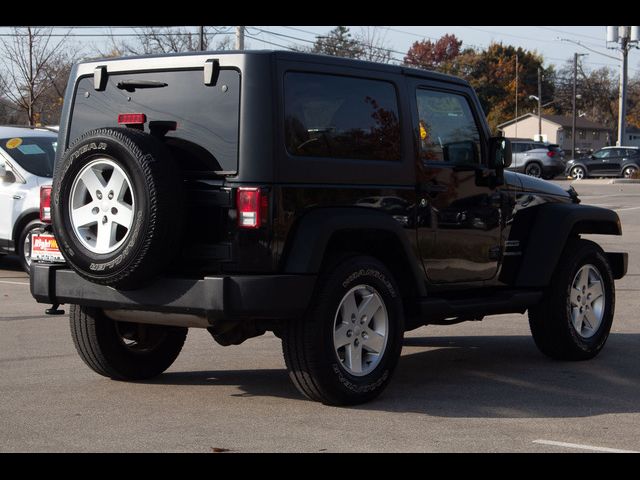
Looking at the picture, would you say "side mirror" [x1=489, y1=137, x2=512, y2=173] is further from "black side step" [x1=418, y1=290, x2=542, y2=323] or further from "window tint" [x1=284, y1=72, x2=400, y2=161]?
"window tint" [x1=284, y1=72, x2=400, y2=161]

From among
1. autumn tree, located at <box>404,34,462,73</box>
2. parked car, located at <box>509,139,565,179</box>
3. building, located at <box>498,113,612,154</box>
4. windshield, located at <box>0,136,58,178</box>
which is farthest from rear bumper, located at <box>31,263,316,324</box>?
autumn tree, located at <box>404,34,462,73</box>

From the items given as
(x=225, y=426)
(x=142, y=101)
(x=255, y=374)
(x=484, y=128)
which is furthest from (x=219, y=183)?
(x=484, y=128)

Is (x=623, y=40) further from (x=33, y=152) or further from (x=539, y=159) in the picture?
(x=33, y=152)

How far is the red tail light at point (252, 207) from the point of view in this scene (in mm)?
6402

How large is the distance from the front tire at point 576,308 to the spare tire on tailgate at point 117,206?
3364 mm

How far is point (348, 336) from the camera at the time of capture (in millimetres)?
6883

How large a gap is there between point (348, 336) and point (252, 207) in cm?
106

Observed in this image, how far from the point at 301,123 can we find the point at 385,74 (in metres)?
0.96

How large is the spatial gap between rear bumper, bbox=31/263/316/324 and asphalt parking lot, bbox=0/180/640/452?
24.9 inches

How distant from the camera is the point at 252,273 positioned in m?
6.49

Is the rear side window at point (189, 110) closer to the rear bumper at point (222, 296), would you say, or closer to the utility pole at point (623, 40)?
the rear bumper at point (222, 296)

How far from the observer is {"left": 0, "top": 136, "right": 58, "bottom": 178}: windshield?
14.8 meters

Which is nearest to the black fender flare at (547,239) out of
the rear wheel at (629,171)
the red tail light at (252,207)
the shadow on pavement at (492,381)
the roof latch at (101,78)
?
the shadow on pavement at (492,381)
